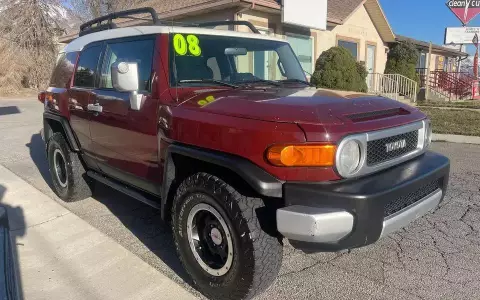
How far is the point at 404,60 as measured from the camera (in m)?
19.2

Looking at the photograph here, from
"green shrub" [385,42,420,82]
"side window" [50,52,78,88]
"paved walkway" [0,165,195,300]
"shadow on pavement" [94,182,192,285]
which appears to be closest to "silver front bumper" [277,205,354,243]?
"paved walkway" [0,165,195,300]

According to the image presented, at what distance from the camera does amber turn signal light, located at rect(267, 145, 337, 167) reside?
7.60 ft

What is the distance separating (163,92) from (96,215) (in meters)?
2.06

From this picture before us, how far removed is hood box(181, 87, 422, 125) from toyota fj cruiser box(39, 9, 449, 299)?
1 cm

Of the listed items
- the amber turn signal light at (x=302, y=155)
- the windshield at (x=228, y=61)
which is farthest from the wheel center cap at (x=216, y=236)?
the windshield at (x=228, y=61)

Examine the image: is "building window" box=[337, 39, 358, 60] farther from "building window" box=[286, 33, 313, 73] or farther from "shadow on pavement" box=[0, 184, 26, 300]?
"shadow on pavement" box=[0, 184, 26, 300]

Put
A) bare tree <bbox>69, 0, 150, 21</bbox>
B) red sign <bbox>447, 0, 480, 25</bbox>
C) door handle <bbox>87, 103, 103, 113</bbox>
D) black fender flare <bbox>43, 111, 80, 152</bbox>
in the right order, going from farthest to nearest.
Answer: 1. bare tree <bbox>69, 0, 150, 21</bbox>
2. red sign <bbox>447, 0, 480, 25</bbox>
3. black fender flare <bbox>43, 111, 80, 152</bbox>
4. door handle <bbox>87, 103, 103, 113</bbox>

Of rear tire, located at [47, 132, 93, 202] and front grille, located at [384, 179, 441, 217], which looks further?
rear tire, located at [47, 132, 93, 202]

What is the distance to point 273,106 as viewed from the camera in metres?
2.55

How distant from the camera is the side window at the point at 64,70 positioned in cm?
468

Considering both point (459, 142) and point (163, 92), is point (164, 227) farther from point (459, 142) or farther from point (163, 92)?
point (459, 142)

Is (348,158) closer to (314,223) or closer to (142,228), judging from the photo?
(314,223)

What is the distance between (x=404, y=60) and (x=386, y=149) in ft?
60.7

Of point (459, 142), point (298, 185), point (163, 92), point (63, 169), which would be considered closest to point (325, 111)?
point (298, 185)
